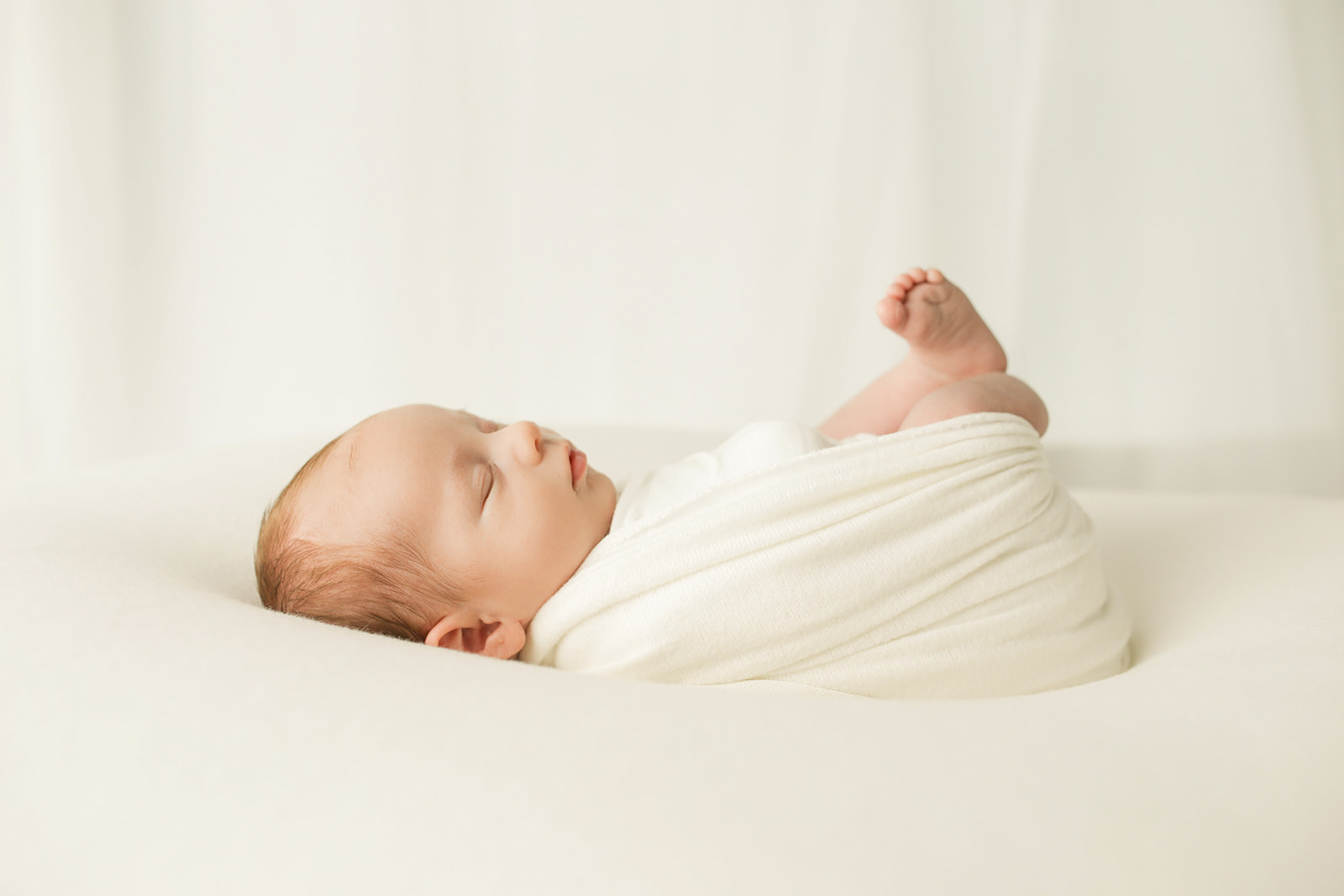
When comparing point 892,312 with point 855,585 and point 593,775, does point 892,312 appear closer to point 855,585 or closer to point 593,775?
point 855,585

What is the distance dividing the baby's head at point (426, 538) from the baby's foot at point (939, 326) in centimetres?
46

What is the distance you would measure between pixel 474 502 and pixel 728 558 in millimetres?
263

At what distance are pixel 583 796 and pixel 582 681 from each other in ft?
0.50

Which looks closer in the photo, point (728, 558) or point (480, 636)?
point (728, 558)

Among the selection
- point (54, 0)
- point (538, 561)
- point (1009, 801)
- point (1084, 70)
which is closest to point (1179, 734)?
point (1009, 801)

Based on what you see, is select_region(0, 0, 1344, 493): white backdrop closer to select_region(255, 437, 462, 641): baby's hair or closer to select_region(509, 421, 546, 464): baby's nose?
select_region(509, 421, 546, 464): baby's nose

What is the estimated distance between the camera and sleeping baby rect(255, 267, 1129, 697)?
2.93ft

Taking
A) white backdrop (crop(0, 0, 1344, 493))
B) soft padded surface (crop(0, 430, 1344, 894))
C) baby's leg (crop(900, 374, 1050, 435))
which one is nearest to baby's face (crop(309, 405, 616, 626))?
soft padded surface (crop(0, 430, 1344, 894))

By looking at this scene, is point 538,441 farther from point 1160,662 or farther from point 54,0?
point 54,0

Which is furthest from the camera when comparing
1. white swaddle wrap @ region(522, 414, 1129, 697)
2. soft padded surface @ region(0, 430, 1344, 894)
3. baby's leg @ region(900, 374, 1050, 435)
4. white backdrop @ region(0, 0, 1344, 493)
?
white backdrop @ region(0, 0, 1344, 493)

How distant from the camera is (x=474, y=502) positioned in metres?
1.00

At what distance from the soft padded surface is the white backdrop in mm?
1222

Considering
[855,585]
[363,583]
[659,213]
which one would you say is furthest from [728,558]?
[659,213]

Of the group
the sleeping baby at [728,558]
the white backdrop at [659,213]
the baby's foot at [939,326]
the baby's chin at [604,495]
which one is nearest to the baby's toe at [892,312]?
the baby's foot at [939,326]
